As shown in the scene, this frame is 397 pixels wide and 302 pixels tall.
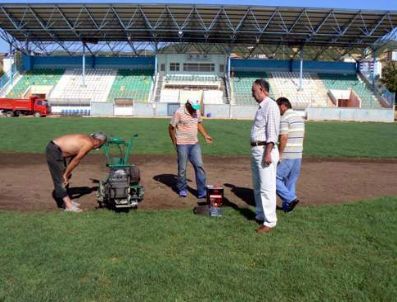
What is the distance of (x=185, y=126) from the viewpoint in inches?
354

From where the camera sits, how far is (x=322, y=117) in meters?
54.5

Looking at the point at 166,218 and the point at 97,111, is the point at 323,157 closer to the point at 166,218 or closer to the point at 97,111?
the point at 166,218

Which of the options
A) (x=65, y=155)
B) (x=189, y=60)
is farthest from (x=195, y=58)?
(x=65, y=155)

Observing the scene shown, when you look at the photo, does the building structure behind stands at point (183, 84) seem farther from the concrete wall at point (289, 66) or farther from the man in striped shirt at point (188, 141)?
the man in striped shirt at point (188, 141)

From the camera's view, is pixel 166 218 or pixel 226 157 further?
pixel 226 157

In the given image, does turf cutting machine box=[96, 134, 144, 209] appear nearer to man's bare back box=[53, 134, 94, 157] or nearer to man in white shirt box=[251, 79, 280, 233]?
man's bare back box=[53, 134, 94, 157]

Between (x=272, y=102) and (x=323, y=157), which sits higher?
(x=272, y=102)

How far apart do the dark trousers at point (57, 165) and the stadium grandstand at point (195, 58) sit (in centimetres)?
4652

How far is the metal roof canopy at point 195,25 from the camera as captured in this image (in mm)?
54469

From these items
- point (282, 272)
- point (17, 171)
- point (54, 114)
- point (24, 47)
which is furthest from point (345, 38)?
point (282, 272)

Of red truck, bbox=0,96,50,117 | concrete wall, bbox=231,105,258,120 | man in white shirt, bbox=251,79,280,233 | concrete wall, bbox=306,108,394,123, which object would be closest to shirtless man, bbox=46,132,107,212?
man in white shirt, bbox=251,79,280,233

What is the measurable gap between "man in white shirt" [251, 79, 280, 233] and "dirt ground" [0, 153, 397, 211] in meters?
1.58

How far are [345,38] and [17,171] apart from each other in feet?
180

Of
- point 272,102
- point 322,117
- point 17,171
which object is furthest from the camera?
point 322,117
